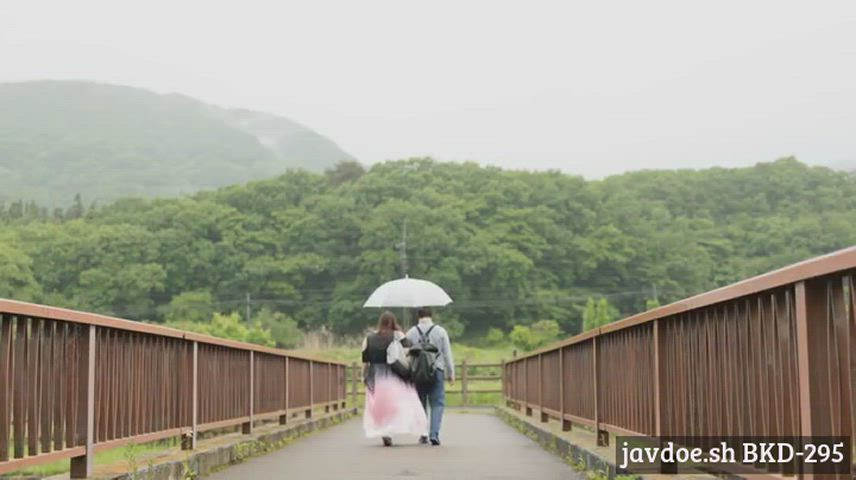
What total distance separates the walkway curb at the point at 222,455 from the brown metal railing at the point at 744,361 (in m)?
3.06

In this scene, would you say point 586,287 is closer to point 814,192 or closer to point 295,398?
point 814,192

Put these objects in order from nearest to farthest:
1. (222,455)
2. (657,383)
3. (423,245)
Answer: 1. (657,383)
2. (222,455)
3. (423,245)

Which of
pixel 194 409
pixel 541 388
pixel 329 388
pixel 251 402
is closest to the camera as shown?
pixel 194 409

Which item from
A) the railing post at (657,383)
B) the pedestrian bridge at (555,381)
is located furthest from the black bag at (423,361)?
the railing post at (657,383)

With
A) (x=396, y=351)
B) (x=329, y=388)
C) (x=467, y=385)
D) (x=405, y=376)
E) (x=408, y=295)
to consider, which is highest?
(x=408, y=295)

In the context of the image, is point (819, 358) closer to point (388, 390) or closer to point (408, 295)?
point (388, 390)

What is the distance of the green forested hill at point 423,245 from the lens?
270 ft

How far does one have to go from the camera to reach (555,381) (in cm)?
1327

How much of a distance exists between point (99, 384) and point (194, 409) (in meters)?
2.49

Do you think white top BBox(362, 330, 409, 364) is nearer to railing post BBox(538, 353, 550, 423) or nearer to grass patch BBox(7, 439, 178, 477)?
railing post BBox(538, 353, 550, 423)

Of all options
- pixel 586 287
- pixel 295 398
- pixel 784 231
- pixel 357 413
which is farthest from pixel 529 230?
pixel 295 398

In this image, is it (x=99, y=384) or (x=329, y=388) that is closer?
(x=99, y=384)

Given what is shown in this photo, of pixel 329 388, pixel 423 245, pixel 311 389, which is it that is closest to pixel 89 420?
pixel 311 389

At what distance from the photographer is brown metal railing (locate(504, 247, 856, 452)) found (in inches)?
149
